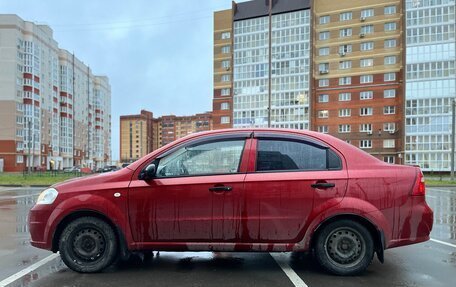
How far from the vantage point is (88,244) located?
4.85m

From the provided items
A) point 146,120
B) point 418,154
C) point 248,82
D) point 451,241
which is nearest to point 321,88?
point 248,82

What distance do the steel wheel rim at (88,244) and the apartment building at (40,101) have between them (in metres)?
52.0

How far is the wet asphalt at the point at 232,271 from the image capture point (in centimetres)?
445

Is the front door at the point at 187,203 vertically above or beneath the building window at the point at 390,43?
beneath

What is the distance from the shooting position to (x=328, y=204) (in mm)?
4598

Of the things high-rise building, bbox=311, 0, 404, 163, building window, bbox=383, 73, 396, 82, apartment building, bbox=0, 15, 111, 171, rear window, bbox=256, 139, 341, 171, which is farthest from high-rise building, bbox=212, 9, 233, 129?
rear window, bbox=256, 139, 341, 171

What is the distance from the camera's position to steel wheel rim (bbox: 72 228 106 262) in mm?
4832

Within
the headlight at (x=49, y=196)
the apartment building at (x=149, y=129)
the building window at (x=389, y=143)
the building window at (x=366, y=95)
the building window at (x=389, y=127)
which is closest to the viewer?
the headlight at (x=49, y=196)

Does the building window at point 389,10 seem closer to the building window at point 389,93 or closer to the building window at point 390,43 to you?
the building window at point 390,43

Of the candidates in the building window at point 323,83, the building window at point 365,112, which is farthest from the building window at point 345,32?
the building window at point 365,112

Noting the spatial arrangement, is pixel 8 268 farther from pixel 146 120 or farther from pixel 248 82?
pixel 146 120

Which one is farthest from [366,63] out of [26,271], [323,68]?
[26,271]

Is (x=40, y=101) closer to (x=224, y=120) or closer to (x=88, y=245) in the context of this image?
(x=224, y=120)

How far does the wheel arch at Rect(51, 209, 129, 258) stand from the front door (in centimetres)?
18
